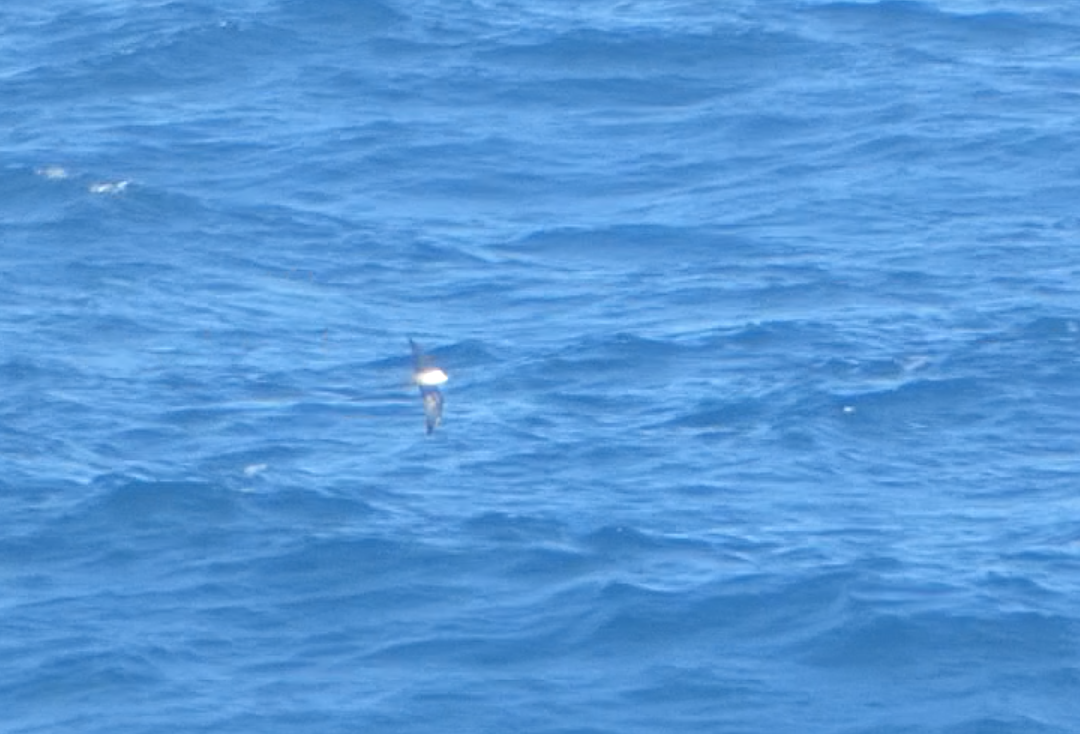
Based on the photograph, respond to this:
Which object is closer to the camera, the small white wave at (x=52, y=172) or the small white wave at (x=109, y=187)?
the small white wave at (x=109, y=187)

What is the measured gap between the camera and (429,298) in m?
44.4

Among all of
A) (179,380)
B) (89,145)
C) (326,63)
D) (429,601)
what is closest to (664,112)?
(326,63)

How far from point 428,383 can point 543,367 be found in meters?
2.28

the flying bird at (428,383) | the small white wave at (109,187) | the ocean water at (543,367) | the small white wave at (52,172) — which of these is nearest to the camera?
the ocean water at (543,367)

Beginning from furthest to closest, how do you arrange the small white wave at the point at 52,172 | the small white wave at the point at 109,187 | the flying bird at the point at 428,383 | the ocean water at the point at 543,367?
the small white wave at the point at 52,172 < the small white wave at the point at 109,187 < the flying bird at the point at 428,383 < the ocean water at the point at 543,367

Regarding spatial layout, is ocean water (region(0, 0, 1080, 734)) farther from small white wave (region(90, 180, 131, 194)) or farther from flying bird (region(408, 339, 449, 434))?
flying bird (region(408, 339, 449, 434))

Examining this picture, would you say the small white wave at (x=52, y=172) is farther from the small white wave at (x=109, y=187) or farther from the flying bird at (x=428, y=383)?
the flying bird at (x=428, y=383)

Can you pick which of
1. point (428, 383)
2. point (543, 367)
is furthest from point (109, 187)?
point (428, 383)

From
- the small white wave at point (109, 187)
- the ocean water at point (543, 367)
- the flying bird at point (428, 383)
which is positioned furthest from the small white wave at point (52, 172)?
the flying bird at point (428, 383)

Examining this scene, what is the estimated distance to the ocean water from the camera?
108 feet

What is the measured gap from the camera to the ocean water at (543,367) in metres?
32.9

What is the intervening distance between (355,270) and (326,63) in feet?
40.0

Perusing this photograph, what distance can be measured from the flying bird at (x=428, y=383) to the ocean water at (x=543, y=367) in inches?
16.5

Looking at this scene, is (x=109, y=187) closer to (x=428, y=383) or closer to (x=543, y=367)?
(x=543, y=367)
